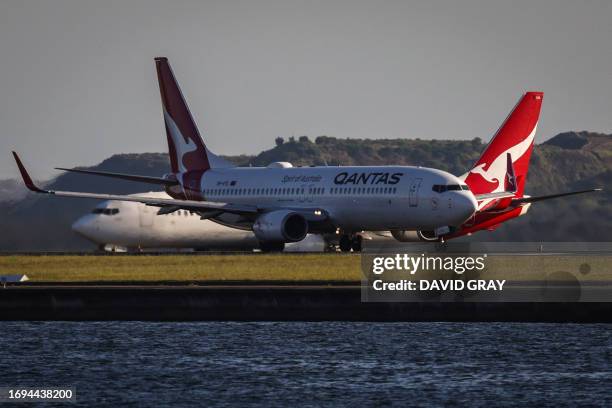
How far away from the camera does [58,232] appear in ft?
330

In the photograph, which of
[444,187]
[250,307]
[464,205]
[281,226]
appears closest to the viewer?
[250,307]

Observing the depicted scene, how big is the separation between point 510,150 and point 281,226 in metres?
15.3

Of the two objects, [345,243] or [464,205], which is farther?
[345,243]

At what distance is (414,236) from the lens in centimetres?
8281

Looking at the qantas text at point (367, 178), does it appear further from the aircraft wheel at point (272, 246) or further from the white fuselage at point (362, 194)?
the aircraft wheel at point (272, 246)

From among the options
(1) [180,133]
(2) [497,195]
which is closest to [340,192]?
(2) [497,195]

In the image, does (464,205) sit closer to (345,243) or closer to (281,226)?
(281,226)

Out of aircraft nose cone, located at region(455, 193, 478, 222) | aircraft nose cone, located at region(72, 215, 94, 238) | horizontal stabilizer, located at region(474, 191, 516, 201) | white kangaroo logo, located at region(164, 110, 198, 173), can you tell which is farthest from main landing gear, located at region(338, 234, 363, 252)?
aircraft nose cone, located at region(72, 215, 94, 238)

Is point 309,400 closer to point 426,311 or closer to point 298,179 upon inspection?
point 426,311

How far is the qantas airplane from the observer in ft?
244

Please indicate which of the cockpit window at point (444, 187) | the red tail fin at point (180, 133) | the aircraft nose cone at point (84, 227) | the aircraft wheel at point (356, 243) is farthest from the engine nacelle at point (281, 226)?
the aircraft nose cone at point (84, 227)

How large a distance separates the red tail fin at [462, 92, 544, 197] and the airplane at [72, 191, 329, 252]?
11.4m

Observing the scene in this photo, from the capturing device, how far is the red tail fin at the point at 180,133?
3447 inches

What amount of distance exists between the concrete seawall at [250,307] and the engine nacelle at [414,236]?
103 feet
